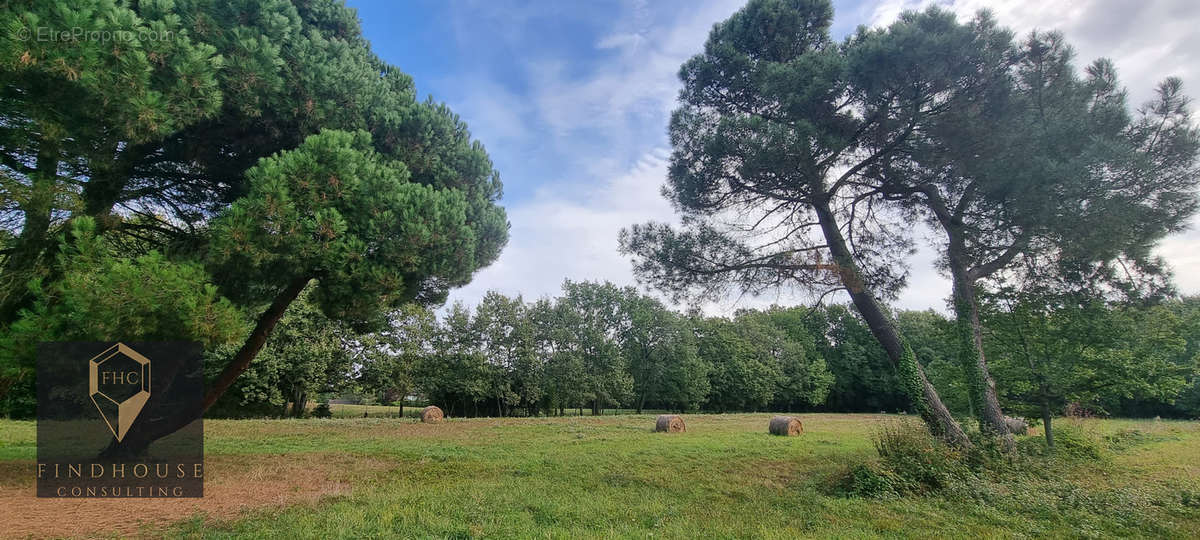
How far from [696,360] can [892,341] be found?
1373 inches

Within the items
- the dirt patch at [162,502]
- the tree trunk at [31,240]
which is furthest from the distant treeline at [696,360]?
the tree trunk at [31,240]

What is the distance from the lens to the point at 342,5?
359 inches

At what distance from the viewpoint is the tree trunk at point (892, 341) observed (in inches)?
352

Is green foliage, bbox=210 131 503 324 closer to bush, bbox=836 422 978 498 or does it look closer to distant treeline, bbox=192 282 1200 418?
distant treeline, bbox=192 282 1200 418

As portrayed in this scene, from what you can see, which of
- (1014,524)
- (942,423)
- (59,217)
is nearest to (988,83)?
(942,423)

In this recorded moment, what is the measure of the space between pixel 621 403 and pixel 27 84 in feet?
129

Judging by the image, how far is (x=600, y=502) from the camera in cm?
672

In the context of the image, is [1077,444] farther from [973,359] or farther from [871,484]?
[871,484]

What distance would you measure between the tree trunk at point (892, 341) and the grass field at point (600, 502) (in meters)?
1.18

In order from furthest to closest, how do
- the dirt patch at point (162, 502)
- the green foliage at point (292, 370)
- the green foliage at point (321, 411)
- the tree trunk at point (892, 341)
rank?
the green foliage at point (321, 411), the green foliage at point (292, 370), the tree trunk at point (892, 341), the dirt patch at point (162, 502)

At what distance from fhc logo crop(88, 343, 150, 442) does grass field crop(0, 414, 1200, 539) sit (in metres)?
1.23

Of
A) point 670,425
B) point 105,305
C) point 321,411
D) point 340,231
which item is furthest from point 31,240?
point 321,411

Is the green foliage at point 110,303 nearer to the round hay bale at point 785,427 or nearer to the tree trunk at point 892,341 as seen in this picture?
the tree trunk at point 892,341

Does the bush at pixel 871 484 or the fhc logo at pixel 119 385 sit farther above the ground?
the fhc logo at pixel 119 385
